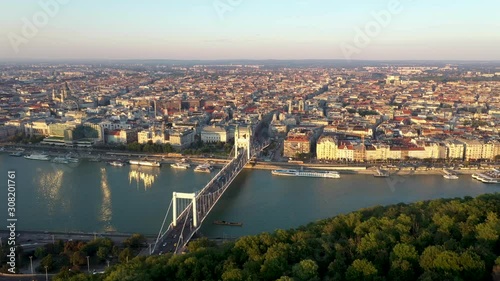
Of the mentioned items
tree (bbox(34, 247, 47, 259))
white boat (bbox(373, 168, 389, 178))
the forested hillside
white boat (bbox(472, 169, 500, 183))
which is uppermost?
the forested hillside

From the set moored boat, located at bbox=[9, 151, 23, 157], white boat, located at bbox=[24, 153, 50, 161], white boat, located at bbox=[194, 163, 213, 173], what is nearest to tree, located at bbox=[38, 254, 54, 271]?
white boat, located at bbox=[194, 163, 213, 173]

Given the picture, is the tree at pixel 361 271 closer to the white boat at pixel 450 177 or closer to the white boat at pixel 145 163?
Result: the white boat at pixel 450 177

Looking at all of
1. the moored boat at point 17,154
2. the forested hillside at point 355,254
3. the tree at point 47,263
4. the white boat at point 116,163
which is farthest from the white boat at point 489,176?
the moored boat at point 17,154

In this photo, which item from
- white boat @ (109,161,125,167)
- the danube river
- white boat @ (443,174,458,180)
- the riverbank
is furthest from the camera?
white boat @ (109,161,125,167)

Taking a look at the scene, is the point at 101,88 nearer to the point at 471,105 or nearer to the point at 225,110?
the point at 225,110

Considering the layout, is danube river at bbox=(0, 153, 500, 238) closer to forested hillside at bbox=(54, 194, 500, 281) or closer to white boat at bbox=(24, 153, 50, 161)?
white boat at bbox=(24, 153, 50, 161)

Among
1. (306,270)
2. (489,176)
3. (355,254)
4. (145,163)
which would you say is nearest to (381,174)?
(489,176)
